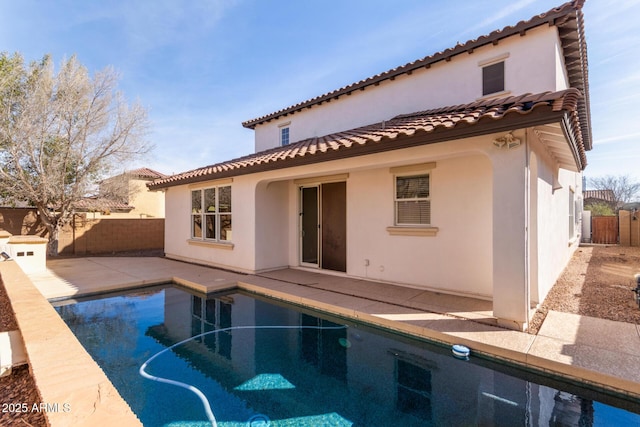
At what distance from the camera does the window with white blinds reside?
7.88 m

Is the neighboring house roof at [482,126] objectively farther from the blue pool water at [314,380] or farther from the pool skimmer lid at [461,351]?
the blue pool water at [314,380]

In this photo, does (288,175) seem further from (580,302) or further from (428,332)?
(580,302)

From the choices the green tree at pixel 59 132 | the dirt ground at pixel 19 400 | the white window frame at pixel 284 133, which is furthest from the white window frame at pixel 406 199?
the green tree at pixel 59 132

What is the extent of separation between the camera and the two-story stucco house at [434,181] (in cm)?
527

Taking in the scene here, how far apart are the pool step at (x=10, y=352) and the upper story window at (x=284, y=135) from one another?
447 inches

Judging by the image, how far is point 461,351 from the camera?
4.66 m

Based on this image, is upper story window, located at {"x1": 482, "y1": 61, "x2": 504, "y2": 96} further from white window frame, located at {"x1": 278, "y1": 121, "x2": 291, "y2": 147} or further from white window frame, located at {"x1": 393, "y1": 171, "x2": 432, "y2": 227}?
white window frame, located at {"x1": 278, "y1": 121, "x2": 291, "y2": 147}

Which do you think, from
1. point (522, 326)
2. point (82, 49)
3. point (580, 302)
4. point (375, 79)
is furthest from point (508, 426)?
point (82, 49)

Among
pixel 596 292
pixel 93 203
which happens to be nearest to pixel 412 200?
pixel 596 292

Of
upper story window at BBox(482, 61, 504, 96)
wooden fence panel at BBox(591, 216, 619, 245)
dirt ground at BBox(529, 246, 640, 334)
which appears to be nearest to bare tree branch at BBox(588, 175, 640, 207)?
wooden fence panel at BBox(591, 216, 619, 245)

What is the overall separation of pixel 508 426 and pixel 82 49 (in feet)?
63.2

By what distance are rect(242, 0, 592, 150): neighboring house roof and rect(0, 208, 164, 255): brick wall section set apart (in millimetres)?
12774

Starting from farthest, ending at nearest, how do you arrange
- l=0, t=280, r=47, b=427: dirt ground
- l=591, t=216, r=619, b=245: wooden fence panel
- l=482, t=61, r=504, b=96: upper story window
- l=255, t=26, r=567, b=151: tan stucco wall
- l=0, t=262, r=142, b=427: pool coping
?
l=591, t=216, r=619, b=245: wooden fence panel
l=482, t=61, r=504, b=96: upper story window
l=255, t=26, r=567, b=151: tan stucco wall
l=0, t=280, r=47, b=427: dirt ground
l=0, t=262, r=142, b=427: pool coping

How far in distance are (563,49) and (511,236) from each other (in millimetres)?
6681
